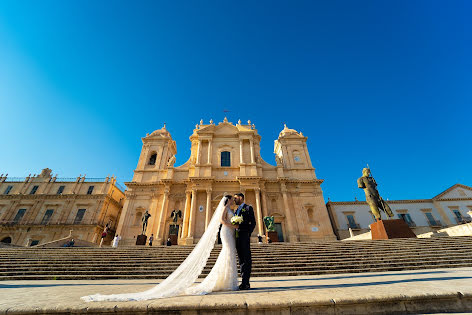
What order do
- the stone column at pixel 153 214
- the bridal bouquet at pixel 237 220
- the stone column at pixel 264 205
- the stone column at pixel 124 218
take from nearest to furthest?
the bridal bouquet at pixel 237 220, the stone column at pixel 124 218, the stone column at pixel 153 214, the stone column at pixel 264 205

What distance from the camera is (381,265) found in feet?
23.1

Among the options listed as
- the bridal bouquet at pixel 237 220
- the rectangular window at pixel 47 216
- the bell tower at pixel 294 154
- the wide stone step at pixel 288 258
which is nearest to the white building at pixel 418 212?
the bell tower at pixel 294 154

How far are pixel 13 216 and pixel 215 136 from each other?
85.7 ft

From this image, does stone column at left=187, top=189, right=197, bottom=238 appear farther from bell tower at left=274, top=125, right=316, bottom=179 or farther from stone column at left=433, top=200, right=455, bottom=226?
stone column at left=433, top=200, right=455, bottom=226

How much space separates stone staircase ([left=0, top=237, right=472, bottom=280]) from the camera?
7141 mm

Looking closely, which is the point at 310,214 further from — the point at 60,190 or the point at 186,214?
the point at 60,190

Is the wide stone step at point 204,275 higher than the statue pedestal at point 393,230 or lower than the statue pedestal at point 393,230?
lower

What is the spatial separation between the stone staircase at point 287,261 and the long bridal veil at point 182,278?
143 inches

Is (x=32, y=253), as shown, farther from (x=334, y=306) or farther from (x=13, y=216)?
(x=13, y=216)

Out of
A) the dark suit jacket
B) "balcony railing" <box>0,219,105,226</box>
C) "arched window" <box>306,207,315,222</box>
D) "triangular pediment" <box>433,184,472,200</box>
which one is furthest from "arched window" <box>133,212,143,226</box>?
"triangular pediment" <box>433,184,472,200</box>

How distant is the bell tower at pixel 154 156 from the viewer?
2358 centimetres

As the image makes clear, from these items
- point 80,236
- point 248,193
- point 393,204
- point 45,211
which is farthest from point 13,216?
point 393,204

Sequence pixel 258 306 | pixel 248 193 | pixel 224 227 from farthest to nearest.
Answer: pixel 248 193 → pixel 224 227 → pixel 258 306

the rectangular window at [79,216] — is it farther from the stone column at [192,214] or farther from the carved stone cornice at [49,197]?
the stone column at [192,214]
